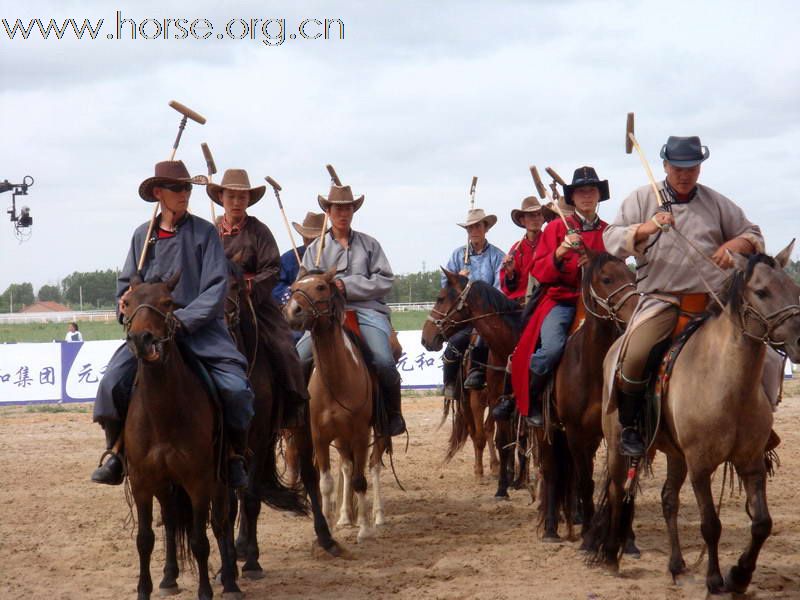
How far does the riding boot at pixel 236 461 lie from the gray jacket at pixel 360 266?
2.77 meters

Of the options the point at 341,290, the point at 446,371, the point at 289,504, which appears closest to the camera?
the point at 289,504

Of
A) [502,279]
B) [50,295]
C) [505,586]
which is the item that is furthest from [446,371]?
[50,295]

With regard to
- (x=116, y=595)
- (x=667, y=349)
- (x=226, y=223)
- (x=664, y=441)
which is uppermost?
(x=226, y=223)

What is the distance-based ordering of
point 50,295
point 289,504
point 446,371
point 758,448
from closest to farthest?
1. point 758,448
2. point 289,504
3. point 446,371
4. point 50,295

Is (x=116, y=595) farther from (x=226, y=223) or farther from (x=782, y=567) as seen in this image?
(x=782, y=567)

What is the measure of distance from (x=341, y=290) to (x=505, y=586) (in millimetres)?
3045

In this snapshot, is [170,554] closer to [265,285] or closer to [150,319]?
[150,319]

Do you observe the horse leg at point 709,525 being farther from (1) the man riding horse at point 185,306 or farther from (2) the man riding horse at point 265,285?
(2) the man riding horse at point 265,285

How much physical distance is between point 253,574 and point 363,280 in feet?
9.52

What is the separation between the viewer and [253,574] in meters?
7.60

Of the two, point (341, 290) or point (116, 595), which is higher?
point (341, 290)

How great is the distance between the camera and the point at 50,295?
107 metres

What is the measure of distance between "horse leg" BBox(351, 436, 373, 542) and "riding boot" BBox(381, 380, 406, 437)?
0.41 m

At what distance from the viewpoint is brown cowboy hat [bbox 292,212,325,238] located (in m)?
12.6
